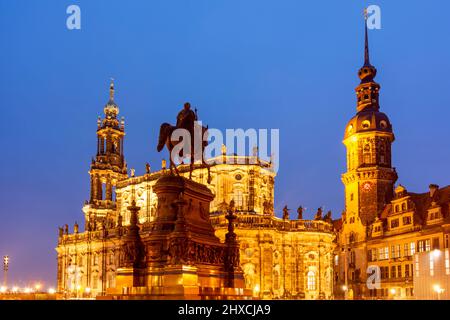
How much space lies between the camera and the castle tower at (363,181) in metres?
68.6

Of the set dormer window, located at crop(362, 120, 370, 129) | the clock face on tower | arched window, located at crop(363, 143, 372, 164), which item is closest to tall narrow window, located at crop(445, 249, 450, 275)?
the clock face on tower

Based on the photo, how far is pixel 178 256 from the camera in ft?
67.6

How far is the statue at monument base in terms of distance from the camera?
20.6 m

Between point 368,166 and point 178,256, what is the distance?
5206 centimetres

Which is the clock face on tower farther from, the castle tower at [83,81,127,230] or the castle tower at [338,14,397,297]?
the castle tower at [83,81,127,230]

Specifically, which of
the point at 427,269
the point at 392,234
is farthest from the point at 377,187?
the point at 427,269

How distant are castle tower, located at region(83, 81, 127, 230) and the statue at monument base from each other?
64.9 m

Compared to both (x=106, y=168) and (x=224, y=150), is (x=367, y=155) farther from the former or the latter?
(x=106, y=168)

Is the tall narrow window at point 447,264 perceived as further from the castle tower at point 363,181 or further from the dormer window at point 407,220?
the castle tower at point 363,181

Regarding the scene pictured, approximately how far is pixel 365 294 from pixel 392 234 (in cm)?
831

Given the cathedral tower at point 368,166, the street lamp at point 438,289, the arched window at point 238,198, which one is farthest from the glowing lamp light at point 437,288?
the arched window at point 238,198

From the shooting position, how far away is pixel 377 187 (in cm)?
6875

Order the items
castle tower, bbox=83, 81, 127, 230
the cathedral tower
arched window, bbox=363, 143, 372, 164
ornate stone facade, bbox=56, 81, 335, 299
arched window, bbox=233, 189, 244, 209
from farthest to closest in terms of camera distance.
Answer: castle tower, bbox=83, 81, 127, 230 → arched window, bbox=233, 189, 244, 209 → arched window, bbox=363, 143, 372, 164 → the cathedral tower → ornate stone facade, bbox=56, 81, 335, 299

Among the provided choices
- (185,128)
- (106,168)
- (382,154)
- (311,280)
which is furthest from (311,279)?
(185,128)
